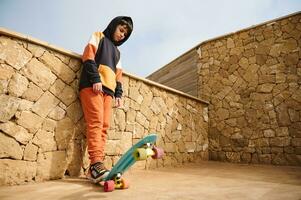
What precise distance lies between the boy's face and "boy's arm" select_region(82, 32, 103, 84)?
0.35m

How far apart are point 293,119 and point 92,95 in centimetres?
439

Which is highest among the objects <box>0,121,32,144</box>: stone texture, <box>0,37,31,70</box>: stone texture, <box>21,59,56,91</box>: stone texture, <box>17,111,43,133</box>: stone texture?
<box>0,37,31,70</box>: stone texture

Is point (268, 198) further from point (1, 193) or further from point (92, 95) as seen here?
point (1, 193)

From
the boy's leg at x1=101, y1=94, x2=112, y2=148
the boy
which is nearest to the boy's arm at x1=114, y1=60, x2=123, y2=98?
the boy

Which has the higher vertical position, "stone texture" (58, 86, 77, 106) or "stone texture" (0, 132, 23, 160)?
"stone texture" (58, 86, 77, 106)

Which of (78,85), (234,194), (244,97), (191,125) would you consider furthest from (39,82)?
(244,97)

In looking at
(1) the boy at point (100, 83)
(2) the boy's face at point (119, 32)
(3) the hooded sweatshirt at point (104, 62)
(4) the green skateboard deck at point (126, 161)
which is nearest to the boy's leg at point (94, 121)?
(1) the boy at point (100, 83)

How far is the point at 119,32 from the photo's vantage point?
3125 millimetres

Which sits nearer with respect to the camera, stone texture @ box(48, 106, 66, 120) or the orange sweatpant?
the orange sweatpant

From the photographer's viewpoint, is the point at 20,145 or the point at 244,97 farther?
the point at 244,97

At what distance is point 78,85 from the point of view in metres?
3.04

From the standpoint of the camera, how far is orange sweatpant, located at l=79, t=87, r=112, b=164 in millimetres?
Result: 2566

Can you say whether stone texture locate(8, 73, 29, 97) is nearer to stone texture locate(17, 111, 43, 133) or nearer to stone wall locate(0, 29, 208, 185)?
stone wall locate(0, 29, 208, 185)

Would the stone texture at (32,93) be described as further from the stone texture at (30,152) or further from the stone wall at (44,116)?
the stone texture at (30,152)
